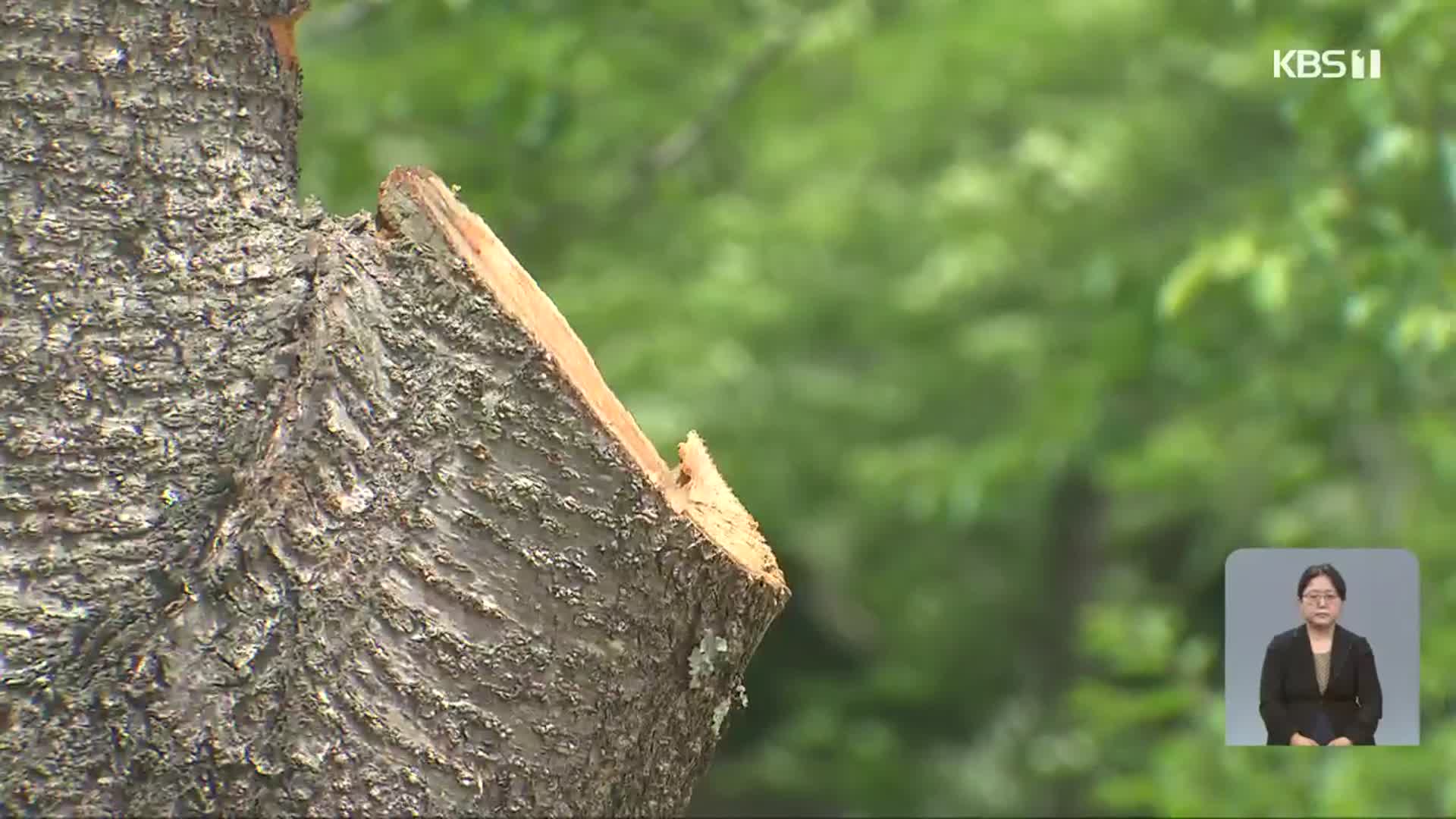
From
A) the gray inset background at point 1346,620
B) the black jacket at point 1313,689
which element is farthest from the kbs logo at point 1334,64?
the black jacket at point 1313,689

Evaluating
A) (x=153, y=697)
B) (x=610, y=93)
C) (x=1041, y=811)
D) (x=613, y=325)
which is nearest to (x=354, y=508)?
(x=153, y=697)

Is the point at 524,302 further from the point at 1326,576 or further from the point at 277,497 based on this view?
the point at 1326,576

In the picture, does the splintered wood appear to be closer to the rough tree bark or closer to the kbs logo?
the rough tree bark

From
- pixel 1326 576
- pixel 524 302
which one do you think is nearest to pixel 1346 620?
pixel 1326 576

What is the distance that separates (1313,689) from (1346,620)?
4.5 inches

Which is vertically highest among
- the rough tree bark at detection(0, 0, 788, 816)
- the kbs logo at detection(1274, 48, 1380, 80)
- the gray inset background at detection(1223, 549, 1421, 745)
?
the kbs logo at detection(1274, 48, 1380, 80)

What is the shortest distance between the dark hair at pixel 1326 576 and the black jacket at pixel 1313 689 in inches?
2.3

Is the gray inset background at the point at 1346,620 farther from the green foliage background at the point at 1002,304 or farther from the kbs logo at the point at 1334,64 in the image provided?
the kbs logo at the point at 1334,64

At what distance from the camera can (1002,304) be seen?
6.06 meters

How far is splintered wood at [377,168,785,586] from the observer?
1469mm

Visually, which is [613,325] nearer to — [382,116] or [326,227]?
[382,116]

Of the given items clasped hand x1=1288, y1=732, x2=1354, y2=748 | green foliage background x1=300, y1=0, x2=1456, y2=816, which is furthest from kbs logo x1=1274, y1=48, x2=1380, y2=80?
clasped hand x1=1288, y1=732, x2=1354, y2=748

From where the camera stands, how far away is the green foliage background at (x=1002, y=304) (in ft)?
10.2

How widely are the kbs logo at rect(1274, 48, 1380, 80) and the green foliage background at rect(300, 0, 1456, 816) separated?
0.04 metres
